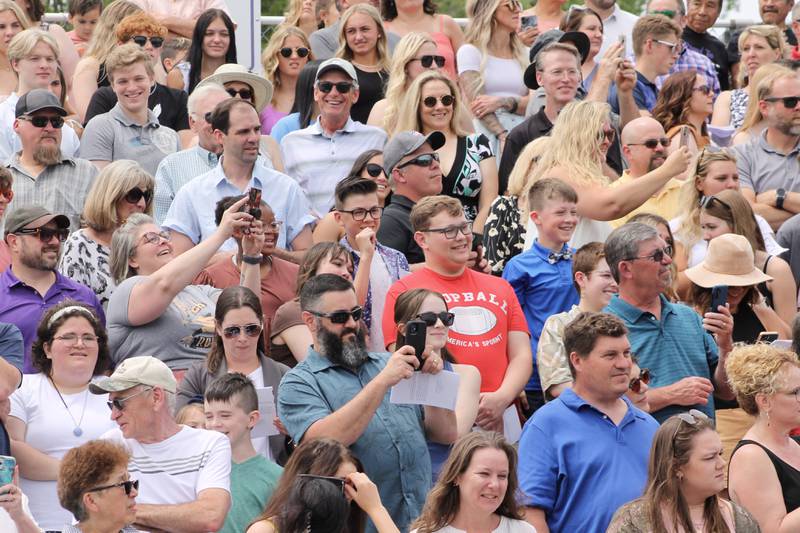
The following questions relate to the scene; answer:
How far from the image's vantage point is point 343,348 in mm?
7727

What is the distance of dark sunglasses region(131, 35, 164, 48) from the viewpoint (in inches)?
494

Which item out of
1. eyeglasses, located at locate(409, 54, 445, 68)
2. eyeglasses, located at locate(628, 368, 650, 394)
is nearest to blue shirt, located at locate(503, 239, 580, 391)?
eyeglasses, located at locate(628, 368, 650, 394)

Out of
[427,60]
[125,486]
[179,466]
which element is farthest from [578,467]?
[427,60]

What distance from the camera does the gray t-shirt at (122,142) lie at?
11.2 meters

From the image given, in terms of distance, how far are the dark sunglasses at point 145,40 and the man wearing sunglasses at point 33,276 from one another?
147 inches

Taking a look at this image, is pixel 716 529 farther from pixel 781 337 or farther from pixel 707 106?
pixel 707 106

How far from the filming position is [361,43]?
12445mm

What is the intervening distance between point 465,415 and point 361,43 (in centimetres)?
493

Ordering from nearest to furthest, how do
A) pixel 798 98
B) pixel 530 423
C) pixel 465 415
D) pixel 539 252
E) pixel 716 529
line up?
pixel 716 529 → pixel 530 423 → pixel 465 415 → pixel 539 252 → pixel 798 98

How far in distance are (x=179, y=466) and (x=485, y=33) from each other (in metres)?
6.47

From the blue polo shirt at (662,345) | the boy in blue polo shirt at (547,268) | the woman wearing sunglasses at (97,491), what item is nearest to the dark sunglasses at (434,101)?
the boy in blue polo shirt at (547,268)

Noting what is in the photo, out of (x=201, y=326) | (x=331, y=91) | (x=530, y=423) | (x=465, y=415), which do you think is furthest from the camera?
(x=331, y=91)

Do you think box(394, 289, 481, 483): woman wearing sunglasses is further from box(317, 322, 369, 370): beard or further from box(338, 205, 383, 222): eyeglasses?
box(338, 205, 383, 222): eyeglasses

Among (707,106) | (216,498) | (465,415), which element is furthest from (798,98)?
(216,498)
